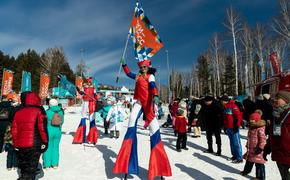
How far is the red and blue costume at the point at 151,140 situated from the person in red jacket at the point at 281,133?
2075mm

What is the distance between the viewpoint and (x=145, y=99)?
17.3 ft

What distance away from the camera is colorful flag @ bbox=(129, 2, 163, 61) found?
6.78 metres

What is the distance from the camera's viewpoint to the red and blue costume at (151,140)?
16.7ft

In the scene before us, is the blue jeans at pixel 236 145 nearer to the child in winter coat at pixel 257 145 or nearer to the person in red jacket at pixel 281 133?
the child in winter coat at pixel 257 145

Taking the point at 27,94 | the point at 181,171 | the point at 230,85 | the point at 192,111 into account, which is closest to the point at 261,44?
the point at 230,85

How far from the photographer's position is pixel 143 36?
23.5ft

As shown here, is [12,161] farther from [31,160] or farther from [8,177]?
[31,160]

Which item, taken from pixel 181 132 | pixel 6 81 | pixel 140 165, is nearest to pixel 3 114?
pixel 140 165

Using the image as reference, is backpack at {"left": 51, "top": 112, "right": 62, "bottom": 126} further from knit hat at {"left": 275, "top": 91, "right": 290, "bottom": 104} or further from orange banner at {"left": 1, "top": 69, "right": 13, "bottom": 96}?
orange banner at {"left": 1, "top": 69, "right": 13, "bottom": 96}

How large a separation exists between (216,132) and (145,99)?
3706 mm

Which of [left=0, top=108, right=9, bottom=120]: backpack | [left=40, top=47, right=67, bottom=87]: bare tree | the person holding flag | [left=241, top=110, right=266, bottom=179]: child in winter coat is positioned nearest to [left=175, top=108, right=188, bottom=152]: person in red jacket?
[left=241, top=110, right=266, bottom=179]: child in winter coat

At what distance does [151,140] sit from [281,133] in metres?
2.45

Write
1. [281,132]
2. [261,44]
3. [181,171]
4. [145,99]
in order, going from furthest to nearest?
[261,44], [181,171], [145,99], [281,132]

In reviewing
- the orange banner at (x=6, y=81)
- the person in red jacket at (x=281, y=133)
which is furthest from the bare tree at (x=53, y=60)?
the person in red jacket at (x=281, y=133)
